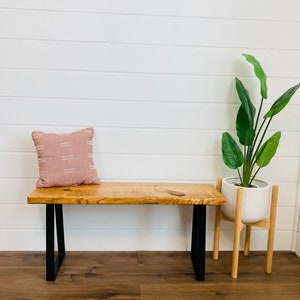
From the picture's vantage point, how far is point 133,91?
6.84 feet

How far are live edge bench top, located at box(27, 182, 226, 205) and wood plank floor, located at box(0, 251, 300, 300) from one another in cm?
48

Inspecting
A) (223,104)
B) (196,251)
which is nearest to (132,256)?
(196,251)

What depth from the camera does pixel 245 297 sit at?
177 cm

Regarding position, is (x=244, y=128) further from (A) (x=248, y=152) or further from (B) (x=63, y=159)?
(B) (x=63, y=159)

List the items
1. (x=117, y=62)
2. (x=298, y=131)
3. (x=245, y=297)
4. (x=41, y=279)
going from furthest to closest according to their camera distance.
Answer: (x=298, y=131) → (x=117, y=62) → (x=41, y=279) → (x=245, y=297)

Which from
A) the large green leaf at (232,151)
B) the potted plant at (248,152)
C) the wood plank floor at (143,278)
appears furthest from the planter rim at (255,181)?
the wood plank floor at (143,278)

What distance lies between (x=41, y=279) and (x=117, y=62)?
135cm

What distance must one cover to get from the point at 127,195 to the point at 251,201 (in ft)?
2.34

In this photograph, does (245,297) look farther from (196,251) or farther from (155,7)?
(155,7)

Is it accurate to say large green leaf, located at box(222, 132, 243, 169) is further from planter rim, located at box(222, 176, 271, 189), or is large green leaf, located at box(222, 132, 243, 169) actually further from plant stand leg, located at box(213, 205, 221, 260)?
plant stand leg, located at box(213, 205, 221, 260)

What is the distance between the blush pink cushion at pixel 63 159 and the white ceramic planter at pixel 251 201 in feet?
2.71

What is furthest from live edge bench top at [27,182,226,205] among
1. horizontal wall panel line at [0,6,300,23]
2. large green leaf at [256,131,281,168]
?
horizontal wall panel line at [0,6,300,23]

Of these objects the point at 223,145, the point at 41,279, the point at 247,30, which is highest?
the point at 247,30

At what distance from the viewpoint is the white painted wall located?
6.58 feet
